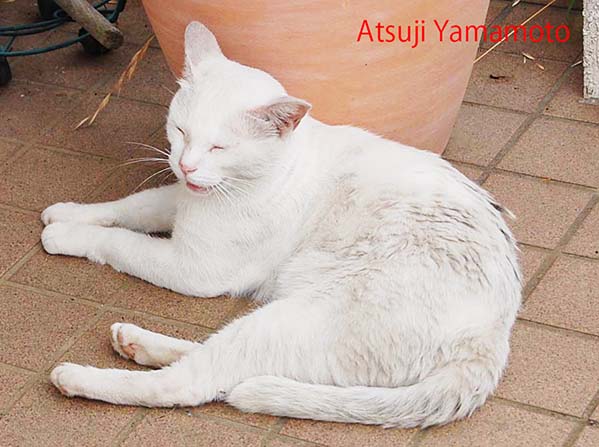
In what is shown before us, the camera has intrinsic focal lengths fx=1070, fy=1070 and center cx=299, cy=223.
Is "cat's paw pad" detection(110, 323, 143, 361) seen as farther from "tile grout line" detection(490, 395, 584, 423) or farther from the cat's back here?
"tile grout line" detection(490, 395, 584, 423)

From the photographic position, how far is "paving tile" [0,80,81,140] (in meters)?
3.44

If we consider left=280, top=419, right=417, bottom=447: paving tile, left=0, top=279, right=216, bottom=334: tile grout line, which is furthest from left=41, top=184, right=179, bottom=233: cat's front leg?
left=280, top=419, right=417, bottom=447: paving tile

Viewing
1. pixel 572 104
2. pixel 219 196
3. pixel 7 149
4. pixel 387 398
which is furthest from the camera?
pixel 572 104

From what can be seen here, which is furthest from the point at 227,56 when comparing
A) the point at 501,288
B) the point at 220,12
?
the point at 501,288

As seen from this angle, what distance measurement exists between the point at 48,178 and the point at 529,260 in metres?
1.42

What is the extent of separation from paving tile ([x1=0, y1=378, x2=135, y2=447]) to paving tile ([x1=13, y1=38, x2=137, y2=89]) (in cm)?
150

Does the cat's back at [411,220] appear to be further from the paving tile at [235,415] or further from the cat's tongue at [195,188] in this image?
the paving tile at [235,415]

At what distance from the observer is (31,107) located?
11.7ft

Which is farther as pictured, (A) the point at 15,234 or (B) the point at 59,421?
(A) the point at 15,234

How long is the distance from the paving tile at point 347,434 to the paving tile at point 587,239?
0.81m

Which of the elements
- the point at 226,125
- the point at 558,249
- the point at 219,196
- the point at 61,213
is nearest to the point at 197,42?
the point at 226,125

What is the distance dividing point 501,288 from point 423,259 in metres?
0.19

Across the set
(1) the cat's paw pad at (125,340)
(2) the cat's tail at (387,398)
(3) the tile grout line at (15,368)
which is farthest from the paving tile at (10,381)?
(2) the cat's tail at (387,398)

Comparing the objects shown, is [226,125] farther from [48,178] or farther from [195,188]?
[48,178]
